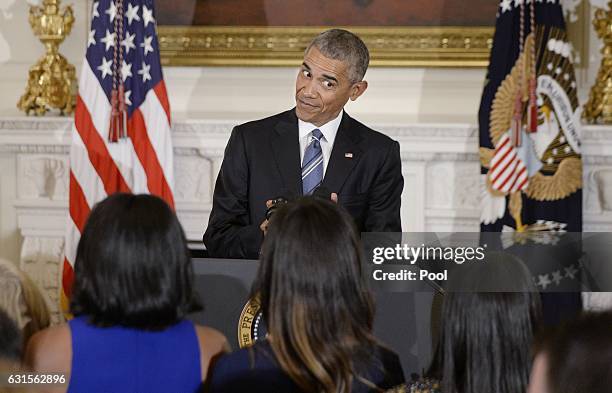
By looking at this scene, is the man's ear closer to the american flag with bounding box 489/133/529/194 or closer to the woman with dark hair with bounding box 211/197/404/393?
the woman with dark hair with bounding box 211/197/404/393

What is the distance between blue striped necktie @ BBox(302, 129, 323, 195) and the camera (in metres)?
3.70

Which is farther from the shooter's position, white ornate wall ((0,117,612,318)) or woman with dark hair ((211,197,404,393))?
white ornate wall ((0,117,612,318))

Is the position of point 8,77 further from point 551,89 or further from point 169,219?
point 169,219

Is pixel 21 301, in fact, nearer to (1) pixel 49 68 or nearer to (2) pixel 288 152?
(2) pixel 288 152

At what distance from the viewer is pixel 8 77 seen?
20.0ft

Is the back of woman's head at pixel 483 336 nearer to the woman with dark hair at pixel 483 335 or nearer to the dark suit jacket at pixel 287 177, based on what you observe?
the woman with dark hair at pixel 483 335

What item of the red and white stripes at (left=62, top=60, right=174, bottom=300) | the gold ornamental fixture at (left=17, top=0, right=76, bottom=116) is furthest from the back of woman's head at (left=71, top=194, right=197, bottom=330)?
the gold ornamental fixture at (left=17, top=0, right=76, bottom=116)

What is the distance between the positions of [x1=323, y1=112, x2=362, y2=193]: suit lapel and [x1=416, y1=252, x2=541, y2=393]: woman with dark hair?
1389 millimetres

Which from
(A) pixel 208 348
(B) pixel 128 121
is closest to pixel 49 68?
(B) pixel 128 121

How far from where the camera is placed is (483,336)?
87.4 inches

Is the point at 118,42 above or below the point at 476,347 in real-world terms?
above

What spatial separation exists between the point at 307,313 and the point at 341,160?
4.94 ft

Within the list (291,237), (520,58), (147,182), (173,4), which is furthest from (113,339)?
(173,4)

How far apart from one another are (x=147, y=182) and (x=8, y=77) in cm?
134
